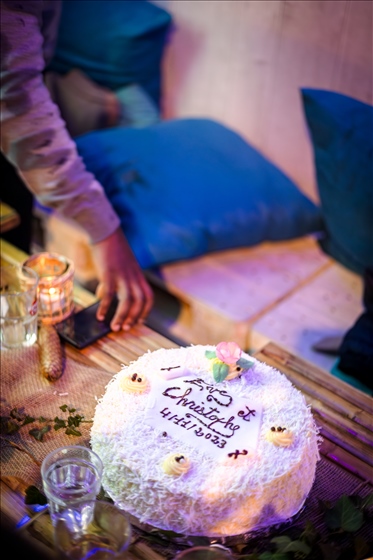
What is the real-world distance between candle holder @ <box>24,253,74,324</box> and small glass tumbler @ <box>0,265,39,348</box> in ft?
0.11

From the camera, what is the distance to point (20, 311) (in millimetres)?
1502

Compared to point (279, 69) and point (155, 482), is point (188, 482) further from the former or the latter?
point (279, 69)

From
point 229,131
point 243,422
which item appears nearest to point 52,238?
point 229,131

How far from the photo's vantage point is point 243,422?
110cm

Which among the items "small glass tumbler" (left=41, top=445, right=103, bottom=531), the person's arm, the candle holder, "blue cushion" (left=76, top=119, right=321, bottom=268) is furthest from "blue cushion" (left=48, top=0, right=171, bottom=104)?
"small glass tumbler" (left=41, top=445, right=103, bottom=531)

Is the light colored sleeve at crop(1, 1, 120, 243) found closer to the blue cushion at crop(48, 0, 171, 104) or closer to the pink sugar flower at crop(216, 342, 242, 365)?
the blue cushion at crop(48, 0, 171, 104)

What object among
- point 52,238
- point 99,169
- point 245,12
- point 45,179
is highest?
point 245,12

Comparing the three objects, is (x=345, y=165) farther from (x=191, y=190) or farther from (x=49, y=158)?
(x=49, y=158)

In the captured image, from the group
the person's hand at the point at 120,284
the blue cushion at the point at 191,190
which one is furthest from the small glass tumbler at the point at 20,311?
the blue cushion at the point at 191,190

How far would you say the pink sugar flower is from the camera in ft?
3.89

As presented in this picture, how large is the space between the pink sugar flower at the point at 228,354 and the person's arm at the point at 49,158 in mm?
368

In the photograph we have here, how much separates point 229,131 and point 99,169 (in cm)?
42

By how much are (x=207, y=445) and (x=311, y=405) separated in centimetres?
33

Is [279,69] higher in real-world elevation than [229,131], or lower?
higher
